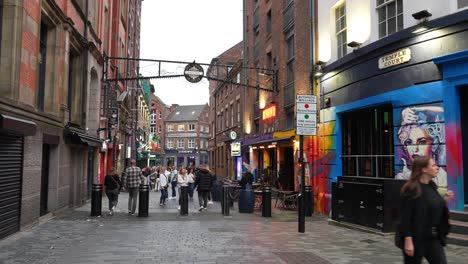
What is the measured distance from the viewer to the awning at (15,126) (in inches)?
321

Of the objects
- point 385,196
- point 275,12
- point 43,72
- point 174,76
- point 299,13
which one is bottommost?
point 385,196

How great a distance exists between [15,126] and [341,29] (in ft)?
34.7

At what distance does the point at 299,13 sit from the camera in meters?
18.9

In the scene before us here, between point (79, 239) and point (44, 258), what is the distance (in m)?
1.98

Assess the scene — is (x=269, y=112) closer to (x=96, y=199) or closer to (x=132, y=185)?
(x=132, y=185)

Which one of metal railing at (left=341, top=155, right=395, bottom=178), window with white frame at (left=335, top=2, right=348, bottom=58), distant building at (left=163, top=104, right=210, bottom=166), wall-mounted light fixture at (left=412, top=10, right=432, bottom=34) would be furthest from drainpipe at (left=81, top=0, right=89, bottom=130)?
distant building at (left=163, top=104, right=210, bottom=166)

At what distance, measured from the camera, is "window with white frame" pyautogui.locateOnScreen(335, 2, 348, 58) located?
14969 millimetres

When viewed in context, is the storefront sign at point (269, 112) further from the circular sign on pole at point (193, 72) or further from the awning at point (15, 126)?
the awning at point (15, 126)

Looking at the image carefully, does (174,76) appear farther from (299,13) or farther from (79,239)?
(79,239)

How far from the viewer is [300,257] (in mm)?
7977

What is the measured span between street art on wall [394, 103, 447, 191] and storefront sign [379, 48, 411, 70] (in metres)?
1.19

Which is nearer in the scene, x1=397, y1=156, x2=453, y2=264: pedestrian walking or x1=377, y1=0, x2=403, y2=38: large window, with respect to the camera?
x1=397, y1=156, x2=453, y2=264: pedestrian walking

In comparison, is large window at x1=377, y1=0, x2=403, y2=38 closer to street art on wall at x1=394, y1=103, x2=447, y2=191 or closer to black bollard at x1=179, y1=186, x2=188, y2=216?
street art on wall at x1=394, y1=103, x2=447, y2=191

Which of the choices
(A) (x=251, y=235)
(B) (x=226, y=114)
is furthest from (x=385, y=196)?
(B) (x=226, y=114)
